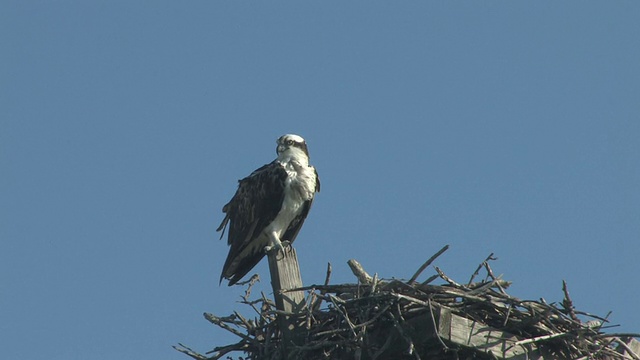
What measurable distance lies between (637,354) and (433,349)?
1468 millimetres

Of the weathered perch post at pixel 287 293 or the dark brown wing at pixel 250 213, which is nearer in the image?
the weathered perch post at pixel 287 293

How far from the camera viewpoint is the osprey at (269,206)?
9953 millimetres

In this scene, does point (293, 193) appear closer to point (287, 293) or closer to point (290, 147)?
point (290, 147)

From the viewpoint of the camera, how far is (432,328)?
259 inches

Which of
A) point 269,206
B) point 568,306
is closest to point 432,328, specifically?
point 568,306

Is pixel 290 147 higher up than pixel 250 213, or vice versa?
pixel 290 147

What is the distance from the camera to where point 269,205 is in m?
10.1

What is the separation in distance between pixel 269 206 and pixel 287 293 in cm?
288

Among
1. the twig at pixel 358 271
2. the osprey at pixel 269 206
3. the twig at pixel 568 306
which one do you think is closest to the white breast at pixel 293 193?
the osprey at pixel 269 206

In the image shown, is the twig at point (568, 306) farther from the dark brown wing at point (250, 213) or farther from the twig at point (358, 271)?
the dark brown wing at point (250, 213)

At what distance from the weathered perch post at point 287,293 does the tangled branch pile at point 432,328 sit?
4 centimetres

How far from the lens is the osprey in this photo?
32.7 ft

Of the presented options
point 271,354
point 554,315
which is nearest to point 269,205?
point 271,354

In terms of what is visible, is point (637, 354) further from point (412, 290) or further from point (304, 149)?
point (304, 149)
